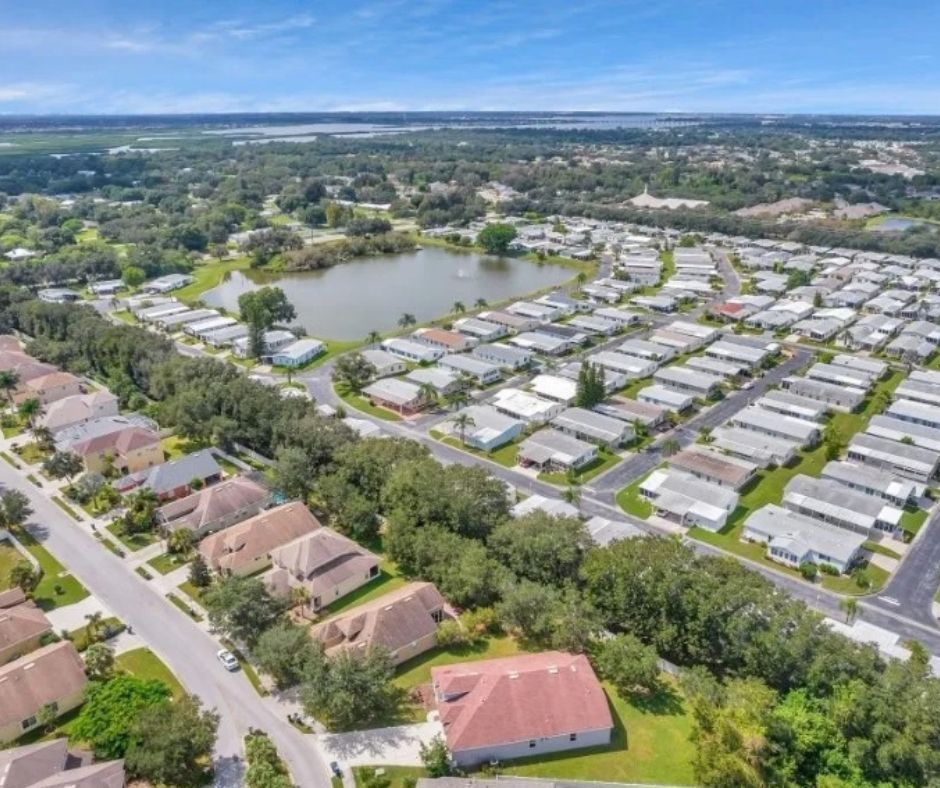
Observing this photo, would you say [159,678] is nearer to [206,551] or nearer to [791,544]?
[206,551]

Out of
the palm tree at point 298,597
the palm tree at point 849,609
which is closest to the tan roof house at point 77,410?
the palm tree at point 298,597

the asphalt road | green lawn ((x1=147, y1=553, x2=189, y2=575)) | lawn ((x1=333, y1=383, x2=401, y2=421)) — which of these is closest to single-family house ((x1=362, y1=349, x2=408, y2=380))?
lawn ((x1=333, y1=383, x2=401, y2=421))

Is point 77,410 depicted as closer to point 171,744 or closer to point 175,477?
point 175,477

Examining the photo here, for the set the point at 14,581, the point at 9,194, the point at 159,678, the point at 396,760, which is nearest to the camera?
the point at 396,760

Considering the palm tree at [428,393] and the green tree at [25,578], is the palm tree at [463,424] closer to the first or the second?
the palm tree at [428,393]

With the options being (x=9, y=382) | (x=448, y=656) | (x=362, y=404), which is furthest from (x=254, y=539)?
(x=9, y=382)

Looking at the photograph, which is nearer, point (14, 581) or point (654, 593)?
point (654, 593)

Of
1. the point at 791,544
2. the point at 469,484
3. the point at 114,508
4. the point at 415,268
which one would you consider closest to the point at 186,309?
the point at 415,268
